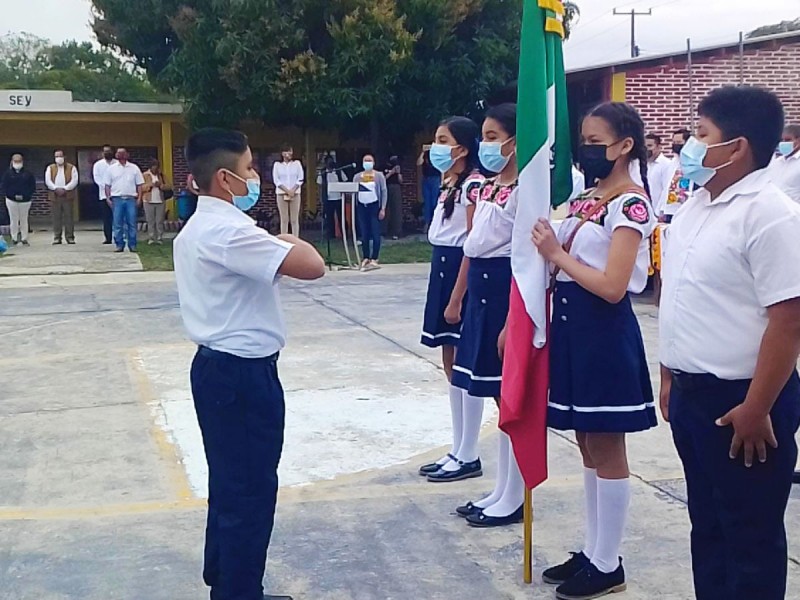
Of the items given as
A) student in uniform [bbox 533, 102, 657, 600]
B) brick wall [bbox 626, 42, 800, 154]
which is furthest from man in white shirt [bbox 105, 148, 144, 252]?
student in uniform [bbox 533, 102, 657, 600]

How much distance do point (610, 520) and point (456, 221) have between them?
1923 millimetres

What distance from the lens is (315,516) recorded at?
4.69 meters

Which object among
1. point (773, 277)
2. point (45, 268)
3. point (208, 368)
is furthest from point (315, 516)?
point (45, 268)

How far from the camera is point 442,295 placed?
5.23 metres

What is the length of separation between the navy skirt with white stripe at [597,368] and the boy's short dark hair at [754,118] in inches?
35.3

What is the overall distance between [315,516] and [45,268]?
12426 millimetres

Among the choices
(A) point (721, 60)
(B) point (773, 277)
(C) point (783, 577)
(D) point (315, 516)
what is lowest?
(D) point (315, 516)

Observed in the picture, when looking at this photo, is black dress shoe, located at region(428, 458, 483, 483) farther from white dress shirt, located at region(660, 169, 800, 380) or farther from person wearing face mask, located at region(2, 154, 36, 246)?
person wearing face mask, located at region(2, 154, 36, 246)

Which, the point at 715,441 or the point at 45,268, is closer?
the point at 715,441

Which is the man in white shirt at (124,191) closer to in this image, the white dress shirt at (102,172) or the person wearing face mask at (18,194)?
the white dress shirt at (102,172)

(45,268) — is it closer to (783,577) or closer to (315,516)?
(315,516)

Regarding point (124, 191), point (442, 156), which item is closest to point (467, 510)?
point (442, 156)

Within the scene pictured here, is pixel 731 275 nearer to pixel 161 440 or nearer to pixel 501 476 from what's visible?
pixel 501 476

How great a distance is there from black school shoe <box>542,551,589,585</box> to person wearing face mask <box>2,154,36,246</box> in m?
17.5
